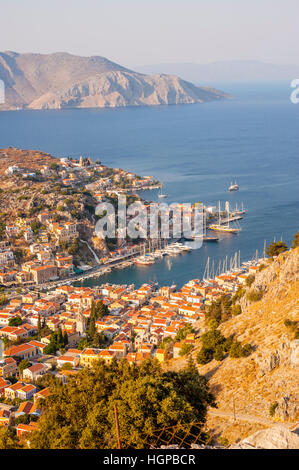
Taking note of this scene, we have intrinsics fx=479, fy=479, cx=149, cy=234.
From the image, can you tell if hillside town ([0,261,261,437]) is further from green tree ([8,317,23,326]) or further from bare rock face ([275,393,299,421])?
bare rock face ([275,393,299,421])

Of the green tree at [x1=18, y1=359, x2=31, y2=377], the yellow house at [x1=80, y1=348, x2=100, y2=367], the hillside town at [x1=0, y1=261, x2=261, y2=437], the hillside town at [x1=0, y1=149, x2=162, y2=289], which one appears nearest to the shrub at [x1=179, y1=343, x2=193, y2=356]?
the hillside town at [x1=0, y1=261, x2=261, y2=437]

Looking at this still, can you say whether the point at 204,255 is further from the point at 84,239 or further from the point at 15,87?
the point at 15,87

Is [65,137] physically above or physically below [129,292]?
above

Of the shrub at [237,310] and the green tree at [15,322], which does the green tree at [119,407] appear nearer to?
the shrub at [237,310]

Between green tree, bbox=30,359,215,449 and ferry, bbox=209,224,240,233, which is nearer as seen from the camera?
green tree, bbox=30,359,215,449

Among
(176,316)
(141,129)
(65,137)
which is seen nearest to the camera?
(176,316)

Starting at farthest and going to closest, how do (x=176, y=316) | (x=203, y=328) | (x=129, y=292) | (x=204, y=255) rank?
(x=204, y=255)
(x=129, y=292)
(x=176, y=316)
(x=203, y=328)

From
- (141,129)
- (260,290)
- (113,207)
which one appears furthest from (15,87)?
(260,290)
